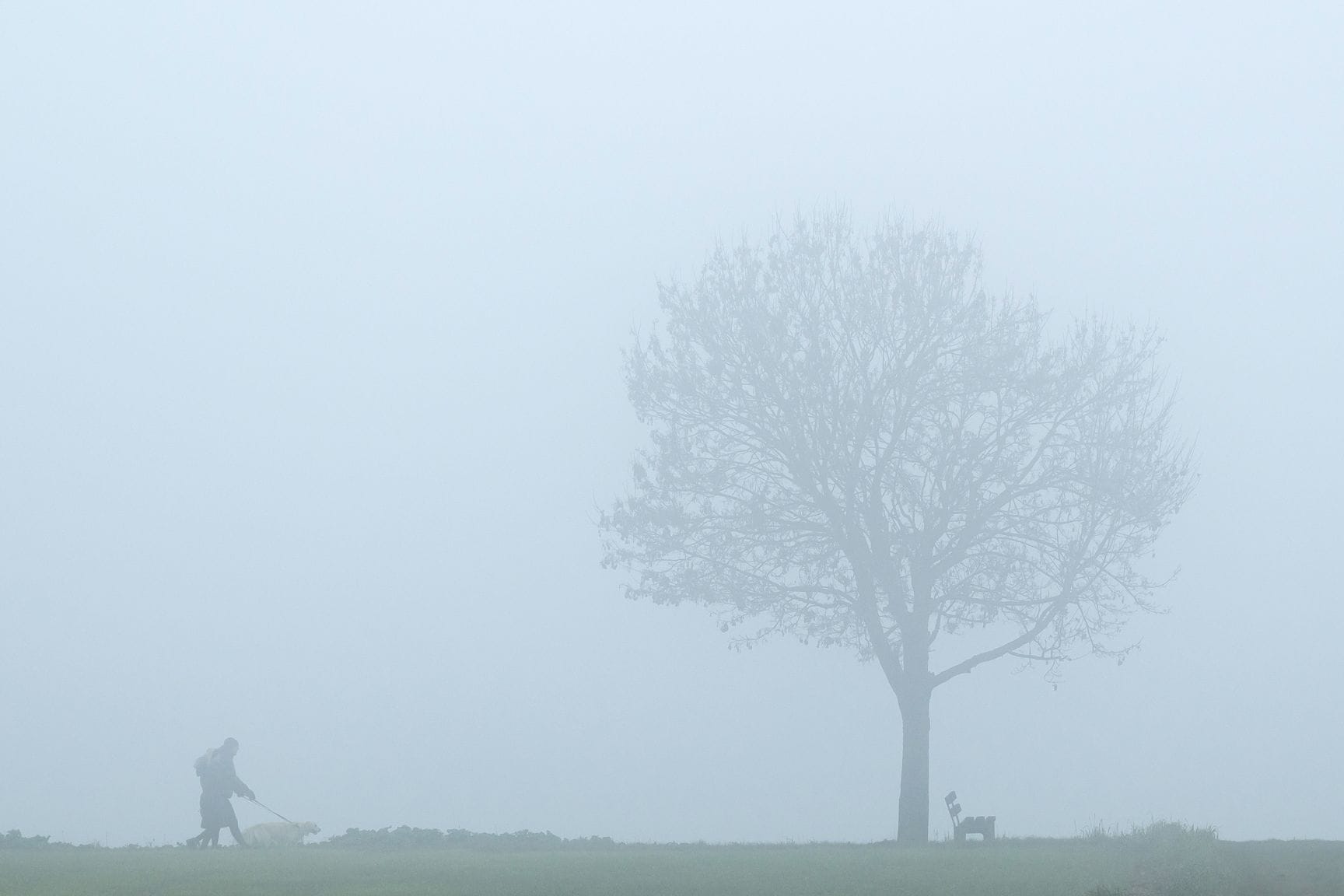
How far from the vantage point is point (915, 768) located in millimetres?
27344

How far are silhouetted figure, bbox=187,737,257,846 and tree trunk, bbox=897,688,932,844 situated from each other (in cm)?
1246

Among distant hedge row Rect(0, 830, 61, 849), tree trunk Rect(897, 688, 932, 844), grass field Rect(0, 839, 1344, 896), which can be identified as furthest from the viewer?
tree trunk Rect(897, 688, 932, 844)

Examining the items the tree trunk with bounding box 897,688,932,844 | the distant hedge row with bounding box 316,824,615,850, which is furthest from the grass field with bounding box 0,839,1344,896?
the tree trunk with bounding box 897,688,932,844

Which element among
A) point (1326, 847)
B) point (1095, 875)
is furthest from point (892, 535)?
point (1095, 875)

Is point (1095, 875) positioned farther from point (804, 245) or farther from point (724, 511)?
point (804, 245)

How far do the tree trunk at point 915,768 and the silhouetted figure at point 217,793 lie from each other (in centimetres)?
1246

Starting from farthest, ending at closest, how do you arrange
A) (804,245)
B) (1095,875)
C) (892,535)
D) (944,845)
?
(804,245) → (892,535) → (944,845) → (1095,875)

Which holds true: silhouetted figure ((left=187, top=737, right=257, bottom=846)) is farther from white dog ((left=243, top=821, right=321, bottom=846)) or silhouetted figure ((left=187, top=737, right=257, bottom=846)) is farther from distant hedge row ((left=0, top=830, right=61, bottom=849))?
distant hedge row ((left=0, top=830, right=61, bottom=849))

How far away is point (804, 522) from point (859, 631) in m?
2.70

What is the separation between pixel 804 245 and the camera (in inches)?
1177

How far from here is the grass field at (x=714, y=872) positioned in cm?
1459

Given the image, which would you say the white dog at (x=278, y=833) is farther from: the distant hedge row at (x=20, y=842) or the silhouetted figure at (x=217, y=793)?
the distant hedge row at (x=20, y=842)

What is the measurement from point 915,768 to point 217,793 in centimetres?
1335

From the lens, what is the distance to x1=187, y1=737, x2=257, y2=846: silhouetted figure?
24984mm
